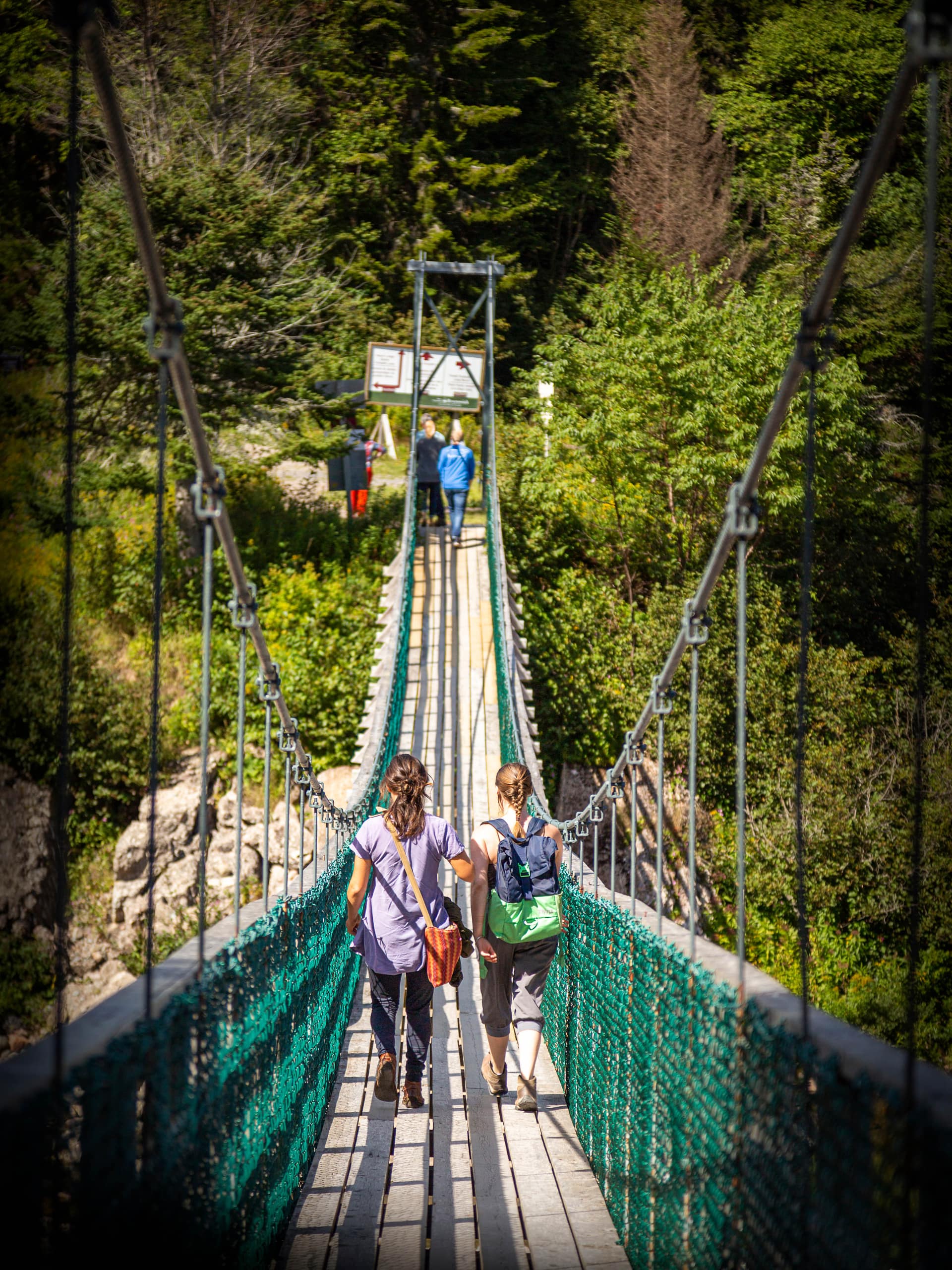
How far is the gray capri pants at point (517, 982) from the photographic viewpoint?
9.16 feet

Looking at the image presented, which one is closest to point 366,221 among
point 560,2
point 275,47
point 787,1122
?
point 275,47

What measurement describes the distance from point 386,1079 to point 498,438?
12547 mm

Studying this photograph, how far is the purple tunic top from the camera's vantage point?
8.45ft

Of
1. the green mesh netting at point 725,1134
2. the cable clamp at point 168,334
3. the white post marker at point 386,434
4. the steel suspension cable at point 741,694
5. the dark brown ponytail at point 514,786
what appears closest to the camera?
the green mesh netting at point 725,1134

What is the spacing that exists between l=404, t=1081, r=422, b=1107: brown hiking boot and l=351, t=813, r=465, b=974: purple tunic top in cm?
35

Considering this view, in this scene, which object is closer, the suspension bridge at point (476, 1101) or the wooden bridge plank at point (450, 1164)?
the suspension bridge at point (476, 1101)

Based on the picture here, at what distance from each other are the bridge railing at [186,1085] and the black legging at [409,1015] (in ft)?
0.54

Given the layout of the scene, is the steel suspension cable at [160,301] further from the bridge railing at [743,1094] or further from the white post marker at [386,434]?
the white post marker at [386,434]

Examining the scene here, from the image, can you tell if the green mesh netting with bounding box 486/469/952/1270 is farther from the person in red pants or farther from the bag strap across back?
the person in red pants

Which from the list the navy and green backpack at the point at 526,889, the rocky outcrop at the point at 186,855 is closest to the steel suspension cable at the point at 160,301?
the navy and green backpack at the point at 526,889

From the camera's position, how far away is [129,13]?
13734 millimetres

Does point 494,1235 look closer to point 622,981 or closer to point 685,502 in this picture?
point 622,981

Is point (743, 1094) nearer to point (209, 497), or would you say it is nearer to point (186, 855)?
point (209, 497)

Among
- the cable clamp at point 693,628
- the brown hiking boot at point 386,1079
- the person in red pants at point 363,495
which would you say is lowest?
the brown hiking boot at point 386,1079
